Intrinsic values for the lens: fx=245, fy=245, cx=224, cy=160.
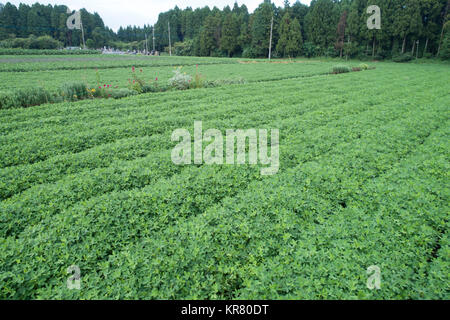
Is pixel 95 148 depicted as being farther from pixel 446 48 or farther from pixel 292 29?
pixel 292 29

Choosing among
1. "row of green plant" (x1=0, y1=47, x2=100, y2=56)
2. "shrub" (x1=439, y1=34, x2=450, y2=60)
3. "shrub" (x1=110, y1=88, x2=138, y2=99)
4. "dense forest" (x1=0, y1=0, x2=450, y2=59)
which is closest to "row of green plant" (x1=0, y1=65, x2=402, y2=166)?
"shrub" (x1=110, y1=88, x2=138, y2=99)

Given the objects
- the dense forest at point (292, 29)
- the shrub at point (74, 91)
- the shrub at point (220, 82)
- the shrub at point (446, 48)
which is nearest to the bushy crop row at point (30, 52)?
the dense forest at point (292, 29)

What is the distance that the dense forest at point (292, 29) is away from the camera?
47.9 m

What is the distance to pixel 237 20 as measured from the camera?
71.1m

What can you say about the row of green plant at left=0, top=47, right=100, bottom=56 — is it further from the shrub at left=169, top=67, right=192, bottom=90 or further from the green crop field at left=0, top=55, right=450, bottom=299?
the green crop field at left=0, top=55, right=450, bottom=299

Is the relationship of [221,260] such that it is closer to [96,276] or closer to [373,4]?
[96,276]

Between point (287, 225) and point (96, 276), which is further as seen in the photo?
point (287, 225)

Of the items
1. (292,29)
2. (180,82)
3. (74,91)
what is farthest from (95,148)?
(292,29)

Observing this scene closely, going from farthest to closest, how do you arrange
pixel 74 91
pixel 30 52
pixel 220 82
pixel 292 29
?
pixel 292 29, pixel 30 52, pixel 220 82, pixel 74 91

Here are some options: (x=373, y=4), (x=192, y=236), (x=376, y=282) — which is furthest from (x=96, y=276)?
(x=373, y=4)

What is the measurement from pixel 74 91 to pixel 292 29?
60174mm

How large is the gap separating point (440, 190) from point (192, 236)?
525cm

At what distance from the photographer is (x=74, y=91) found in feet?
44.5

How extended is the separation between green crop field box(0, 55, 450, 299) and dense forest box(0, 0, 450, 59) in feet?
176
